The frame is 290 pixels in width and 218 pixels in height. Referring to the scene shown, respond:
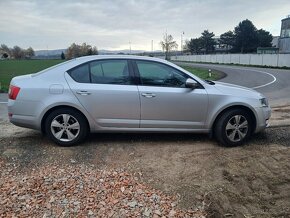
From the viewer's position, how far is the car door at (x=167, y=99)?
5.16 m

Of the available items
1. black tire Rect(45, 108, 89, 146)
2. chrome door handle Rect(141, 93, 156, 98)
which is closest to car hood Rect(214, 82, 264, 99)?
chrome door handle Rect(141, 93, 156, 98)

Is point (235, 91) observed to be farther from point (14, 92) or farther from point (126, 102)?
point (14, 92)

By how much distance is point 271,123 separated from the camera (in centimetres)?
681

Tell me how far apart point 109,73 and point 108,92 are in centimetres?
37

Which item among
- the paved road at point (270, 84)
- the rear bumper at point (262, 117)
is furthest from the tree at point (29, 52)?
the rear bumper at point (262, 117)

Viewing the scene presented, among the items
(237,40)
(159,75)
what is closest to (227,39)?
(237,40)

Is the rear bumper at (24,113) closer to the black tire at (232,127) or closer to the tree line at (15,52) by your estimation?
the black tire at (232,127)

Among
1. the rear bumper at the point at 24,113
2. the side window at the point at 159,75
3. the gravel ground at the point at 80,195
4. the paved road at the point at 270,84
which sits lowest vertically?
the paved road at the point at 270,84

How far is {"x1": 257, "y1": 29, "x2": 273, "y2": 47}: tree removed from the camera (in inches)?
2979

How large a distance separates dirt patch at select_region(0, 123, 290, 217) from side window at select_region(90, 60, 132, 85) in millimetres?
1119

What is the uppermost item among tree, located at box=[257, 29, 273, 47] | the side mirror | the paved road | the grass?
tree, located at box=[257, 29, 273, 47]

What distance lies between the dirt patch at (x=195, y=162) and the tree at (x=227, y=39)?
264ft

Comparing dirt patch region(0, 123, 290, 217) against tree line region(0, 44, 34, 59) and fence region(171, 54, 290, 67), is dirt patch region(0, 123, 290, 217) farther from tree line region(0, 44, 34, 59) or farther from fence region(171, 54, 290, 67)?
tree line region(0, 44, 34, 59)

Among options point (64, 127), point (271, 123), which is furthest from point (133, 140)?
point (271, 123)
